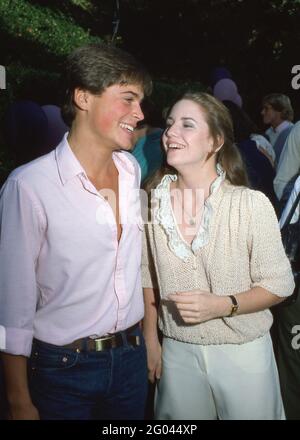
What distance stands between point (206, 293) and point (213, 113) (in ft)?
2.83

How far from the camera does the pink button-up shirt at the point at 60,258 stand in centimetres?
171

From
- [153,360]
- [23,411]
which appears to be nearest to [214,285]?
[153,360]

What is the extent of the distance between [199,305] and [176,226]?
41 cm

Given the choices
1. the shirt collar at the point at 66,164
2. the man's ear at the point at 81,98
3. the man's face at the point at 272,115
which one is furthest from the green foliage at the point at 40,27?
the shirt collar at the point at 66,164

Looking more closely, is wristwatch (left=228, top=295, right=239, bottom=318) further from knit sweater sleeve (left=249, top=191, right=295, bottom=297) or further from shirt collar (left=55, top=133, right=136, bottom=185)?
shirt collar (left=55, top=133, right=136, bottom=185)

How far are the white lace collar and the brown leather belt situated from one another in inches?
15.0

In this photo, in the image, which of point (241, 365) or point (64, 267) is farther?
point (241, 365)

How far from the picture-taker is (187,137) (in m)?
2.22

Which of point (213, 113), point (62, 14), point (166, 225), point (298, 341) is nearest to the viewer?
point (166, 225)

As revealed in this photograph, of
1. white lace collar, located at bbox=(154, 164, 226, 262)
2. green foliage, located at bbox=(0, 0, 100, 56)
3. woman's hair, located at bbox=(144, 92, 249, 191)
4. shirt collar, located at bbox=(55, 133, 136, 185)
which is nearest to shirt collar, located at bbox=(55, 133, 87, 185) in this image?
shirt collar, located at bbox=(55, 133, 136, 185)

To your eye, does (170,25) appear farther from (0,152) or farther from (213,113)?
(213,113)

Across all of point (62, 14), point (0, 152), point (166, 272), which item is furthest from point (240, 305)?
point (62, 14)

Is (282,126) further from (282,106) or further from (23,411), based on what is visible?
(23,411)

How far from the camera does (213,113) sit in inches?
90.9
